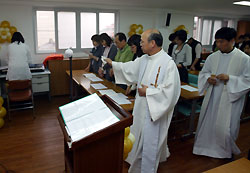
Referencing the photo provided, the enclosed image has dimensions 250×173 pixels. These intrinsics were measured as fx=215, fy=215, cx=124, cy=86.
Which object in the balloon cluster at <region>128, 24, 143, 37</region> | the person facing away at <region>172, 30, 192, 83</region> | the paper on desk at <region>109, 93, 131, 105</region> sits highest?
the balloon cluster at <region>128, 24, 143, 37</region>

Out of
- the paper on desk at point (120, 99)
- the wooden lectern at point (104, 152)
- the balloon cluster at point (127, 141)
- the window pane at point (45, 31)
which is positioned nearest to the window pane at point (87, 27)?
the window pane at point (45, 31)

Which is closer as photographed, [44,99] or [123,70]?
[123,70]

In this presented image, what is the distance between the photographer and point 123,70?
8.50ft

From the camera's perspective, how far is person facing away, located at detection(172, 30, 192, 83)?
4.01 m

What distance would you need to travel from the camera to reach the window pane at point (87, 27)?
6.06 meters

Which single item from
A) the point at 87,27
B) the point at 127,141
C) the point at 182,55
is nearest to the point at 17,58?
the point at 87,27

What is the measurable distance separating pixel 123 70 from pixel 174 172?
4.53 feet

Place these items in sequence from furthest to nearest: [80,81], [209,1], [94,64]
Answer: [209,1]
[94,64]
[80,81]

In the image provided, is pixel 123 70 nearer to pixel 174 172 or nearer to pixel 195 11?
pixel 174 172

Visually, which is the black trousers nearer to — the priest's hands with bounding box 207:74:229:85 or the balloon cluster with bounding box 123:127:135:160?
the priest's hands with bounding box 207:74:229:85

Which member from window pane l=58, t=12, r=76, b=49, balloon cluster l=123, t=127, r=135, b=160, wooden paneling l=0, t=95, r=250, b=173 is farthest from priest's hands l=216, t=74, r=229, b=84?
window pane l=58, t=12, r=76, b=49

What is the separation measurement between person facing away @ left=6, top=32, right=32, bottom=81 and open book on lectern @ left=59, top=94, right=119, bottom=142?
3298 millimetres

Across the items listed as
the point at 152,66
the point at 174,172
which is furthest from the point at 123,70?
A: the point at 174,172

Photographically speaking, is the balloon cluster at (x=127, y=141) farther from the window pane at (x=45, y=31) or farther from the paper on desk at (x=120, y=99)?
the window pane at (x=45, y=31)
